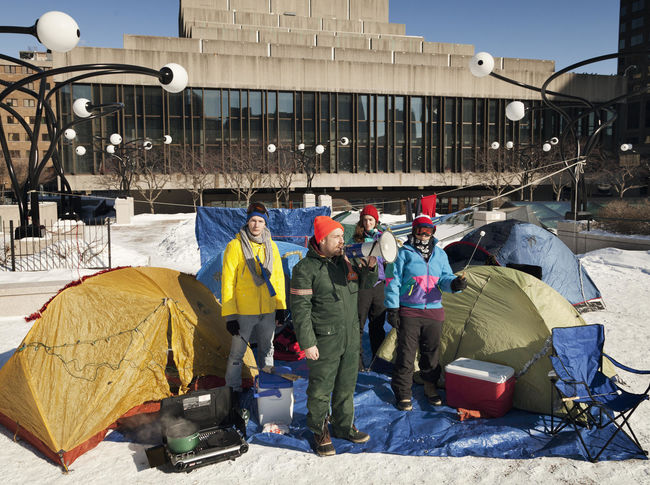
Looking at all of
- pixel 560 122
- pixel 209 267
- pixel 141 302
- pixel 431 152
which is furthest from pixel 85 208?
pixel 560 122

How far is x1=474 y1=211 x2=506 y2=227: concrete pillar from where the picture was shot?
1518 centimetres

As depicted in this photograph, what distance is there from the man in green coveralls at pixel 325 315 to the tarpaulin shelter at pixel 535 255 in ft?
15.3

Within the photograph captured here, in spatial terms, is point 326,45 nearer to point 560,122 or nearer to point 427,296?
point 560,122

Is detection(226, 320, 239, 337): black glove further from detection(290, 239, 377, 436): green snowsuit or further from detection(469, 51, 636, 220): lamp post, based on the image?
detection(469, 51, 636, 220): lamp post

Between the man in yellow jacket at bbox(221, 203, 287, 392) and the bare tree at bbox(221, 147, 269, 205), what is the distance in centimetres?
3391

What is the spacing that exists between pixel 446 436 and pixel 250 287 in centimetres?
223

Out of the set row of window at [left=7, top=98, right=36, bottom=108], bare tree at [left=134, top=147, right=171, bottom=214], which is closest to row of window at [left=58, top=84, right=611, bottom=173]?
bare tree at [left=134, top=147, right=171, bottom=214]

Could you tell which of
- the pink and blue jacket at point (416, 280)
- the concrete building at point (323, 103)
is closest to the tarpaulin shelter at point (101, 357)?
the pink and blue jacket at point (416, 280)

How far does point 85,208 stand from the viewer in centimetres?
2708

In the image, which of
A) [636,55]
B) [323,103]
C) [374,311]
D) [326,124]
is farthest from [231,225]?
[636,55]

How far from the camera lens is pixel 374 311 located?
6.21m

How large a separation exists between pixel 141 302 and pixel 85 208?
79.8 feet

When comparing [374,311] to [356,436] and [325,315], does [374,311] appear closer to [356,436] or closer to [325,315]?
[356,436]

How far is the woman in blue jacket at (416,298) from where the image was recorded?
509 centimetres
